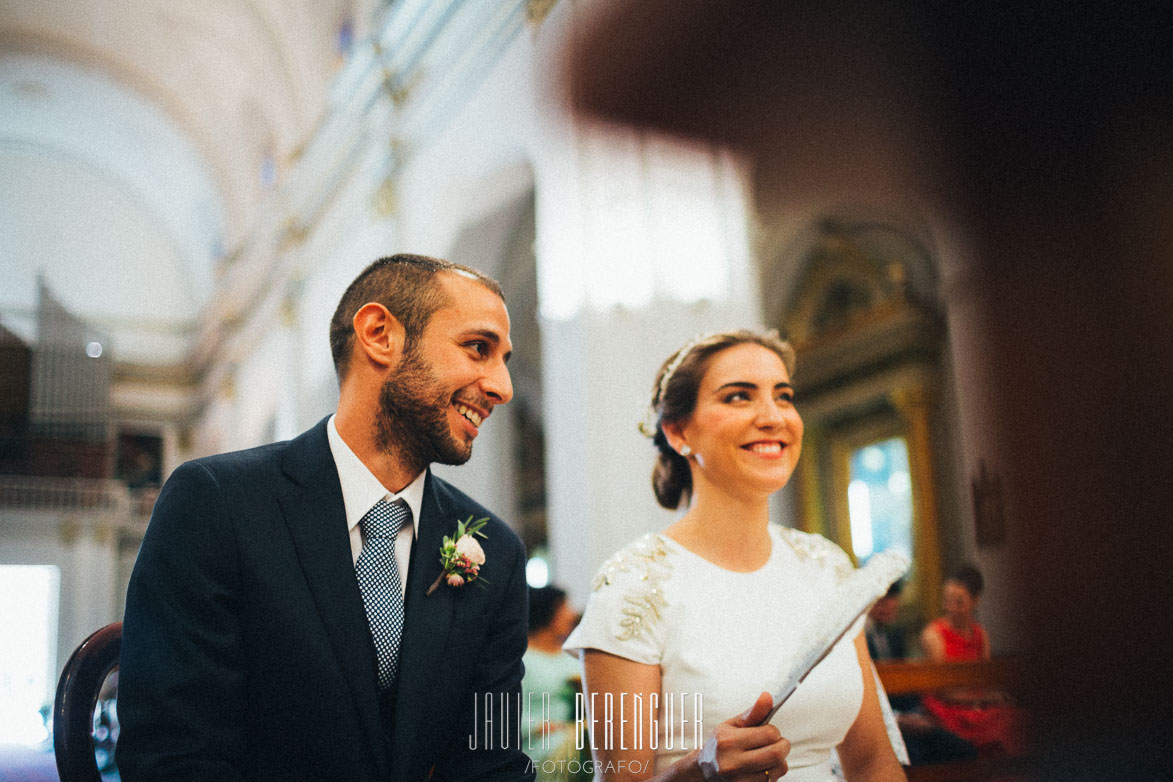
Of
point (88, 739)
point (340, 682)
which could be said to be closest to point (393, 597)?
point (340, 682)

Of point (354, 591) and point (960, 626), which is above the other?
point (354, 591)

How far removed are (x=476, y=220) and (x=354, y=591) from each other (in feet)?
7.21

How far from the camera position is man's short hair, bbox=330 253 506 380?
188 cm

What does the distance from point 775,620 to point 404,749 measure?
874mm

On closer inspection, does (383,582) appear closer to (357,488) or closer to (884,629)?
(357,488)

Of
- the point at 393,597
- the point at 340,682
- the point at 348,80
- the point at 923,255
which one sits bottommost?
the point at 340,682

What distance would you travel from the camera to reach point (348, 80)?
337 centimetres

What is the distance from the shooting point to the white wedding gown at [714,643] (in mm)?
2023

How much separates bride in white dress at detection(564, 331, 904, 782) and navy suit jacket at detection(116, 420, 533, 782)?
0.28 meters

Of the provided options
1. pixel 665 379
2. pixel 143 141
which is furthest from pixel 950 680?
pixel 143 141

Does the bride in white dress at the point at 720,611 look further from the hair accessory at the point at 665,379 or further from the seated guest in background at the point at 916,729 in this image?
the seated guest in background at the point at 916,729

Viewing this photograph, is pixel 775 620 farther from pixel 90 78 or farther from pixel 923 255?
pixel 90 78

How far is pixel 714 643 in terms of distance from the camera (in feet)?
6.79

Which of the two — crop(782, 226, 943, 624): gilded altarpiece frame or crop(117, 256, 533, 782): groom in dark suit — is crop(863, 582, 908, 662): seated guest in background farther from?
crop(117, 256, 533, 782): groom in dark suit
